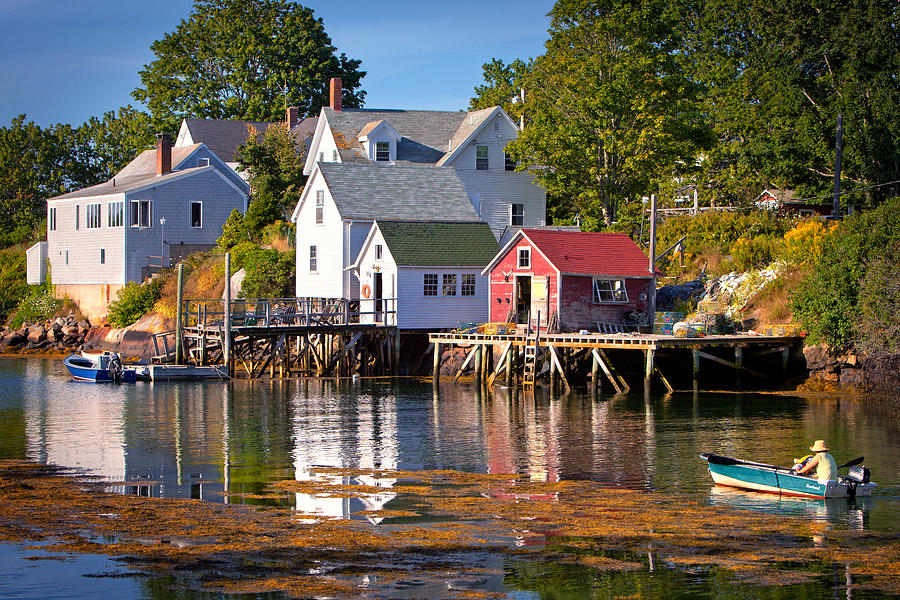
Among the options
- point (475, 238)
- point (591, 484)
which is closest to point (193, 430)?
point (591, 484)

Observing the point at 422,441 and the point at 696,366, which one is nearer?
the point at 422,441

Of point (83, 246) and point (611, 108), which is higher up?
point (611, 108)

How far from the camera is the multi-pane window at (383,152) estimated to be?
6456 cm

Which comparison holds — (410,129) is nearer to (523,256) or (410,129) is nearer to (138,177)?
(138,177)

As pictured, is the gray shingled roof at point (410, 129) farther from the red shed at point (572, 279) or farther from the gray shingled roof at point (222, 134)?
the red shed at point (572, 279)

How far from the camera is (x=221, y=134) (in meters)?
83.9

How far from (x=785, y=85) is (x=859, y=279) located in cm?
1834

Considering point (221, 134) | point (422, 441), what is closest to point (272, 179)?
point (221, 134)

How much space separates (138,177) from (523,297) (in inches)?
1454

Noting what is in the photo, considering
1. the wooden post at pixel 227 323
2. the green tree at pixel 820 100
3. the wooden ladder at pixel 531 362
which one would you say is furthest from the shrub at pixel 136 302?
the green tree at pixel 820 100

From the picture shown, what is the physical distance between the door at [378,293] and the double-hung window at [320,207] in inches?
213

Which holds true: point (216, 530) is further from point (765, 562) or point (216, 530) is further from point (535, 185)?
point (535, 185)

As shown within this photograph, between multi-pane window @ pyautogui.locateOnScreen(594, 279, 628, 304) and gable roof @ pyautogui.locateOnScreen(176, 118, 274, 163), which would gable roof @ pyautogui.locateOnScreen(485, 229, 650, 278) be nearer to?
multi-pane window @ pyautogui.locateOnScreen(594, 279, 628, 304)

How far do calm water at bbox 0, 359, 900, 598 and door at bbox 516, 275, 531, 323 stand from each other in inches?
183
